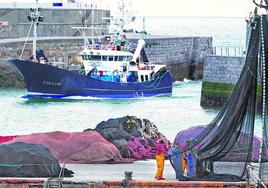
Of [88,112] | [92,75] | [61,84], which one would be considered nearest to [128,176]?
[88,112]

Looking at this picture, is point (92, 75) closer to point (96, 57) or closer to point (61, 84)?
point (96, 57)

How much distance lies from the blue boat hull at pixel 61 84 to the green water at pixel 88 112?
1.99ft

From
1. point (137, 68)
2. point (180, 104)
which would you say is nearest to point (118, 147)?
point (180, 104)

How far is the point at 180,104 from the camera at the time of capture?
45.5 meters

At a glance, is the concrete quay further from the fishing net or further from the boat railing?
the boat railing

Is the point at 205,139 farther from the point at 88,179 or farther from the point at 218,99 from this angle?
the point at 218,99

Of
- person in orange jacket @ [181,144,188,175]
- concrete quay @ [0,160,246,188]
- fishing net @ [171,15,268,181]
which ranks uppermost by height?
fishing net @ [171,15,268,181]

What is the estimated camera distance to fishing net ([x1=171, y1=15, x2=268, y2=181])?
13.7m

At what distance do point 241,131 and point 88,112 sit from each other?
27.1 metres

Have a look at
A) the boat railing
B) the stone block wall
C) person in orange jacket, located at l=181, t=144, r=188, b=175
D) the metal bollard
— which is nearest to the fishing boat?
the boat railing

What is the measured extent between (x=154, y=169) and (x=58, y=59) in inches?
1609

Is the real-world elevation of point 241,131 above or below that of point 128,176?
above

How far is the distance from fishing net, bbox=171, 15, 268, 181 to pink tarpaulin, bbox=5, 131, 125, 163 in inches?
94.7

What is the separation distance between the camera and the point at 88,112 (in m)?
40.9
